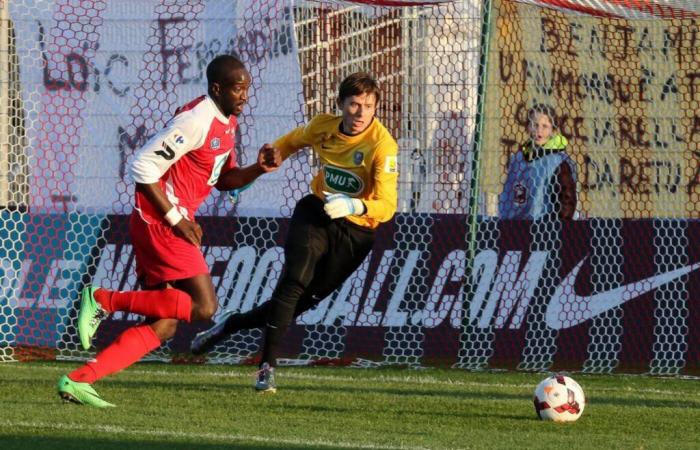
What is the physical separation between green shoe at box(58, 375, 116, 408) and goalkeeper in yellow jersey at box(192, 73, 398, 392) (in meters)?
1.42

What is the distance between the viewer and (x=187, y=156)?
25.7ft

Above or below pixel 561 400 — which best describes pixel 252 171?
above

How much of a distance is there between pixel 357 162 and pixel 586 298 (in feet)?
11.0

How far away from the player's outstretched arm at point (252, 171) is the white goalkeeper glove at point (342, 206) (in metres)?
0.51

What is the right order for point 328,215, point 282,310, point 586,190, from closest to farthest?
point 328,215 → point 282,310 → point 586,190

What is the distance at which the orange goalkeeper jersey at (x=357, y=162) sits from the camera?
344 inches

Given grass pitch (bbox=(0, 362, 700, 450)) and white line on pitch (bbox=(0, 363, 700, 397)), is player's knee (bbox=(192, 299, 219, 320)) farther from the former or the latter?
white line on pitch (bbox=(0, 363, 700, 397))

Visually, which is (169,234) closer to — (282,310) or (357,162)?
(282,310)

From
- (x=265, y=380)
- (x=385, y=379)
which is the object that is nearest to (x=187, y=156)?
(x=265, y=380)

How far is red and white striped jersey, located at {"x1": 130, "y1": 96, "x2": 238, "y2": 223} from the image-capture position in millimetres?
7598

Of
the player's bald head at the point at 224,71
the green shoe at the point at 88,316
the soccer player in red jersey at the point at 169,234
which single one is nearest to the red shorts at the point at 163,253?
the soccer player in red jersey at the point at 169,234

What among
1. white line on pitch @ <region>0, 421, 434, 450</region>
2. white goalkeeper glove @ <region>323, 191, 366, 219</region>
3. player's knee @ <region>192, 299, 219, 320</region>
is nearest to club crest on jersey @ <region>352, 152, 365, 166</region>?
white goalkeeper glove @ <region>323, 191, 366, 219</region>

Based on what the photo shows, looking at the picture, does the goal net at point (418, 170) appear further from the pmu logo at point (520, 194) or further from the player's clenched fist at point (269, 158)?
the player's clenched fist at point (269, 158)

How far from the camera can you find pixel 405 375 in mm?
10453
